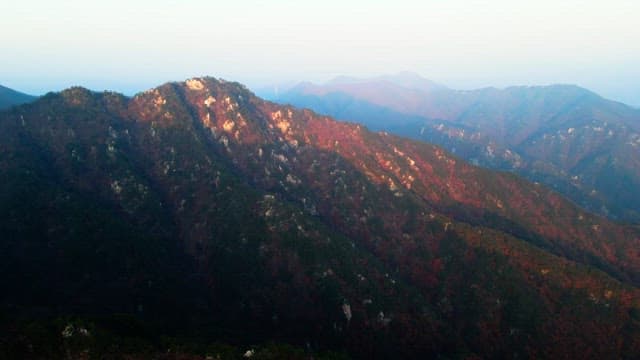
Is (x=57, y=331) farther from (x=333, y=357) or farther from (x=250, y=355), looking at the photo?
(x=333, y=357)

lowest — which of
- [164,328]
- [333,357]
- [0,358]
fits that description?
[164,328]

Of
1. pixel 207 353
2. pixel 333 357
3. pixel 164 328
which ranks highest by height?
pixel 207 353

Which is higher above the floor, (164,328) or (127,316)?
(127,316)

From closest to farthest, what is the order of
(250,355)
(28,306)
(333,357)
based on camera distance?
1. (250,355)
2. (333,357)
3. (28,306)

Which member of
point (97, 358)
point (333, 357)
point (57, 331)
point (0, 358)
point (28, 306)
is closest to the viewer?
point (0, 358)

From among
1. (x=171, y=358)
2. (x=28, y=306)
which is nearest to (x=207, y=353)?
(x=171, y=358)

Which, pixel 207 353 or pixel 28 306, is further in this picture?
pixel 28 306

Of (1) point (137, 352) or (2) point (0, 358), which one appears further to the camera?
(1) point (137, 352)

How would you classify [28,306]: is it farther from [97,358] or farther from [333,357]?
[333,357]

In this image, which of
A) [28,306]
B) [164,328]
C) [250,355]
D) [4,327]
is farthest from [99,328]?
[28,306]
